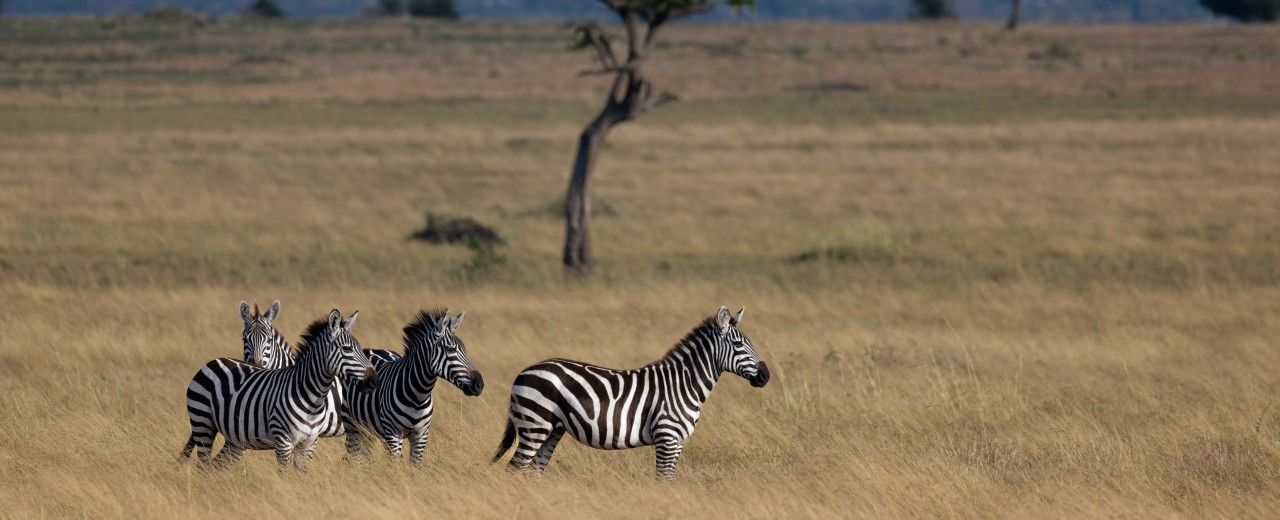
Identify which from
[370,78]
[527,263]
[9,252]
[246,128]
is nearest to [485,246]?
[527,263]

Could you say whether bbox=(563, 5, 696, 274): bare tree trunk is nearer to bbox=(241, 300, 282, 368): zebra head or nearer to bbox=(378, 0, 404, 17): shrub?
bbox=(241, 300, 282, 368): zebra head

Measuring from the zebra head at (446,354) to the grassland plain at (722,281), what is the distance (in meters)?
0.65

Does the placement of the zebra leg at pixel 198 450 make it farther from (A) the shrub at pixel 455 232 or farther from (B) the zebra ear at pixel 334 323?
(A) the shrub at pixel 455 232

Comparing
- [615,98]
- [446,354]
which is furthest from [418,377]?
[615,98]

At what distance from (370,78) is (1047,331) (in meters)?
47.2

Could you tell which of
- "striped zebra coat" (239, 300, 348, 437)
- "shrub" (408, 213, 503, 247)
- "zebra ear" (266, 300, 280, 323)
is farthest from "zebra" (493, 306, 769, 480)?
"shrub" (408, 213, 503, 247)

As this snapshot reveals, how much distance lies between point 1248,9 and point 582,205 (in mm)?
100223

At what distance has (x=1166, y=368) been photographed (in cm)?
1303

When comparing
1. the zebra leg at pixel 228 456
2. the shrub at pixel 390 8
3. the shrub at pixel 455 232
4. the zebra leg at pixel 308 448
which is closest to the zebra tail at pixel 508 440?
the zebra leg at pixel 308 448

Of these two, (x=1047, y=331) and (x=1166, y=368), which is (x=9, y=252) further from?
(x=1166, y=368)

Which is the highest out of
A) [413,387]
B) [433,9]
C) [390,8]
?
[413,387]

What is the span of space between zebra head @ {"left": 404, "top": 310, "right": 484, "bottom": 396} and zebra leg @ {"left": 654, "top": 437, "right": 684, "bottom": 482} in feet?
3.56

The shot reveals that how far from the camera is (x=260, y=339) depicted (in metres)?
9.26

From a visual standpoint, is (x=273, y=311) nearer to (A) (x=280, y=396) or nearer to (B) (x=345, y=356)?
(A) (x=280, y=396)
